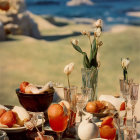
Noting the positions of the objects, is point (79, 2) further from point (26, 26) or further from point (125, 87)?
point (125, 87)

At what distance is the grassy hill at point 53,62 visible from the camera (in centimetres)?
846

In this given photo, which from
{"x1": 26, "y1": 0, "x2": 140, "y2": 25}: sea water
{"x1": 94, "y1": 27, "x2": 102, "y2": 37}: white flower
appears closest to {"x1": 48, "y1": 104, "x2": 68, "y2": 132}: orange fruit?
{"x1": 94, "y1": 27, "x2": 102, "y2": 37}: white flower

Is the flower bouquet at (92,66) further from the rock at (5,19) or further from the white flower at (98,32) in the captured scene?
the rock at (5,19)

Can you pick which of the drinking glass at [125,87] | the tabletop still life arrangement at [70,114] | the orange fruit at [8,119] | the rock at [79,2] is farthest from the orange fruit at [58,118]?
the rock at [79,2]

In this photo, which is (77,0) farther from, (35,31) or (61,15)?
(35,31)

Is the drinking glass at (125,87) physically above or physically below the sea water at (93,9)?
above

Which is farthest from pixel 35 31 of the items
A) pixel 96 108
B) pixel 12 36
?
pixel 96 108

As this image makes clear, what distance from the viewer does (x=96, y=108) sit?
6.49ft

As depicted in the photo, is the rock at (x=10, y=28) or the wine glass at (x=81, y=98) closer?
the wine glass at (x=81, y=98)

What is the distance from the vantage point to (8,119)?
5.79 feet

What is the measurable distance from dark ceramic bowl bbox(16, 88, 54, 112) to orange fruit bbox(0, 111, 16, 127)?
9cm

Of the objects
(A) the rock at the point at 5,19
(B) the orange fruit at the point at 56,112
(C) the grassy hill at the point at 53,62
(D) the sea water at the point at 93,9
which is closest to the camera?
(B) the orange fruit at the point at 56,112

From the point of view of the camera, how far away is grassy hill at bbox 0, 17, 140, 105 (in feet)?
27.8

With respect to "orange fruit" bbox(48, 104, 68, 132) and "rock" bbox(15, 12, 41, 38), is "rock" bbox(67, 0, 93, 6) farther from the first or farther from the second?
"orange fruit" bbox(48, 104, 68, 132)
